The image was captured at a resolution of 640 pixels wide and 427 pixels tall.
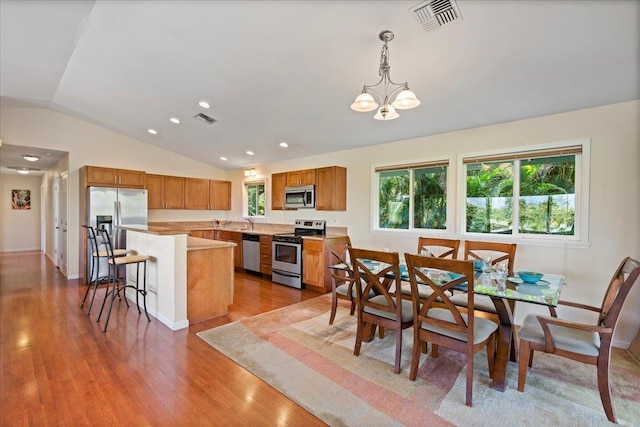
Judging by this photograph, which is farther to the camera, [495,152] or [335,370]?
[495,152]

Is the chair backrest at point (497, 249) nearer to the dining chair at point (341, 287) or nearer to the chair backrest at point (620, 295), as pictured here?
the chair backrest at point (620, 295)

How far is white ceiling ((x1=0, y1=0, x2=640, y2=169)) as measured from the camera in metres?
2.24

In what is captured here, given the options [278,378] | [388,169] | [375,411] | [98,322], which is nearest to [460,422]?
[375,411]

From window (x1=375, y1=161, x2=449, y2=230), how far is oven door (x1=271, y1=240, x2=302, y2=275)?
4.72 ft

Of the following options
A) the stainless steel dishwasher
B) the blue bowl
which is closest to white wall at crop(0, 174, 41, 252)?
the stainless steel dishwasher

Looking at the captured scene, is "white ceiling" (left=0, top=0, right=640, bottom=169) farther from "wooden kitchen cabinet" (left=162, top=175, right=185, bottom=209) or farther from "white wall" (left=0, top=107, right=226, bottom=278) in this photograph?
"wooden kitchen cabinet" (left=162, top=175, right=185, bottom=209)

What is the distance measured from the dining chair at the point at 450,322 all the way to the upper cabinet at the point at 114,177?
572cm

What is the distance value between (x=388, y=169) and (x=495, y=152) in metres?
1.50

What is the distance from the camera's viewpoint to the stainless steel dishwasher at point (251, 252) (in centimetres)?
586

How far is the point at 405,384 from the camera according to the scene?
2.27m

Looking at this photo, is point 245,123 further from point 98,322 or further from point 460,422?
point 460,422

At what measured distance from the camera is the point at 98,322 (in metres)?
3.44

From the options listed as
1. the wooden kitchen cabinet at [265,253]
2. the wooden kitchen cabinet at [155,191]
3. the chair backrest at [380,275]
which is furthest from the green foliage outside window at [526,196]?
the wooden kitchen cabinet at [155,191]

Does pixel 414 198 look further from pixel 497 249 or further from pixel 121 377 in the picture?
pixel 121 377
